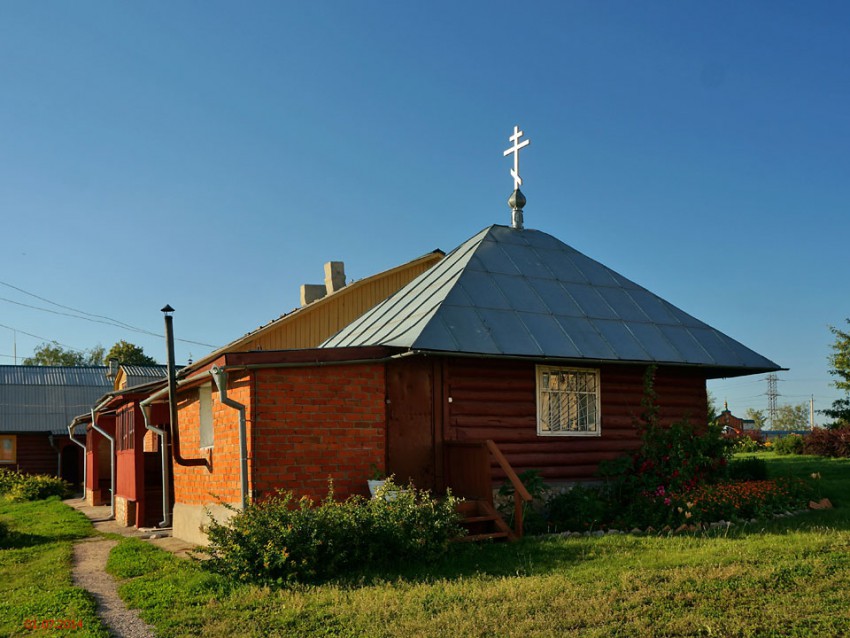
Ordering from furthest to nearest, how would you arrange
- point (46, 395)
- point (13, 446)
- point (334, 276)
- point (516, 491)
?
point (46, 395)
point (13, 446)
point (334, 276)
point (516, 491)

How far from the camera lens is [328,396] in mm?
12047

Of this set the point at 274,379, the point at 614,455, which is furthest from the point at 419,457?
the point at 614,455

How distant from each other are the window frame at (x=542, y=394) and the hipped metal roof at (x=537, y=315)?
514mm

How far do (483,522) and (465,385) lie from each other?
2139 mm

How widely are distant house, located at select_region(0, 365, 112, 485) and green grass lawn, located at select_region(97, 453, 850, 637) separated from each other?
2725 centimetres

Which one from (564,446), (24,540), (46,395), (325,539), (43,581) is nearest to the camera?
(325,539)

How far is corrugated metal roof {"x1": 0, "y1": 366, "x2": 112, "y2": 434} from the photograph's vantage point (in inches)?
1410

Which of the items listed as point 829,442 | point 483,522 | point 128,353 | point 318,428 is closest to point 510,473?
point 483,522

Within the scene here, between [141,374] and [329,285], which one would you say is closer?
[329,285]

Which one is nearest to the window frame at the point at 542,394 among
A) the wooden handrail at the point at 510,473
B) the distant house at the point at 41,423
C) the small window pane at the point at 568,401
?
the small window pane at the point at 568,401

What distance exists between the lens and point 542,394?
13.9 meters

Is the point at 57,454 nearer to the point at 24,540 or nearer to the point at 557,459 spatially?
the point at 24,540

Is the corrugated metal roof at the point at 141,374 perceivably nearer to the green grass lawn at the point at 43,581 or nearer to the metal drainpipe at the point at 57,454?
the metal drainpipe at the point at 57,454

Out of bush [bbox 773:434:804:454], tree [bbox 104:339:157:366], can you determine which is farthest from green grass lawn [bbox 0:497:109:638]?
tree [bbox 104:339:157:366]
